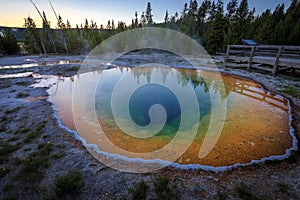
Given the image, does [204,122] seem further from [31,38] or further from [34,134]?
[31,38]

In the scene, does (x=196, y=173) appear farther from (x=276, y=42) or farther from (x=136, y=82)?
(x=276, y=42)

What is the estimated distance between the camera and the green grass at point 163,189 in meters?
2.57

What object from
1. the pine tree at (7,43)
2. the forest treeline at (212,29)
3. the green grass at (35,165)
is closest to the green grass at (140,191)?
the green grass at (35,165)

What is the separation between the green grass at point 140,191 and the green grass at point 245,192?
5.64 ft

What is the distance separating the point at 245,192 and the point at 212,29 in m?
31.2

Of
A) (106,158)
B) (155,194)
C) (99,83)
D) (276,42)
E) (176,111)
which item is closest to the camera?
(155,194)

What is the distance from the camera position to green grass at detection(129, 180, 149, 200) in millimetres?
2553

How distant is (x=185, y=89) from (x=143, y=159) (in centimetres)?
737

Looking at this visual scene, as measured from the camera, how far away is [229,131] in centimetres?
510

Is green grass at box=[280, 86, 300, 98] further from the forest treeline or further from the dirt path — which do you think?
the forest treeline

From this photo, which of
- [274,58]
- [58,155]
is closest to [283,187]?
[58,155]

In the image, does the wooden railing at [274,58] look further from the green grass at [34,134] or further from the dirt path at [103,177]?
the green grass at [34,134]

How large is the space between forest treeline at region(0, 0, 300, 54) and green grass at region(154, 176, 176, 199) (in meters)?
29.8

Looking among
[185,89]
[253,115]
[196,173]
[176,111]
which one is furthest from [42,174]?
[185,89]
